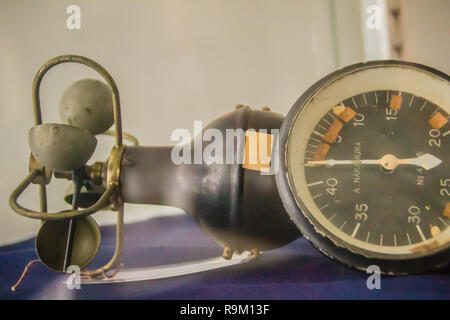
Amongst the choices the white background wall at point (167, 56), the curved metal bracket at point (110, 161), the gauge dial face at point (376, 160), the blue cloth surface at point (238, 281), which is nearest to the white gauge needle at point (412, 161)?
the gauge dial face at point (376, 160)

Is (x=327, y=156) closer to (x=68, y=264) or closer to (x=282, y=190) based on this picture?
(x=282, y=190)

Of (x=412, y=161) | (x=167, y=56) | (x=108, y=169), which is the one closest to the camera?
(x=412, y=161)

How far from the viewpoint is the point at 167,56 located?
3.74 ft

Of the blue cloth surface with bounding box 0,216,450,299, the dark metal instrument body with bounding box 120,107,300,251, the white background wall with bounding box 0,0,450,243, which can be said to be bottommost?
the blue cloth surface with bounding box 0,216,450,299

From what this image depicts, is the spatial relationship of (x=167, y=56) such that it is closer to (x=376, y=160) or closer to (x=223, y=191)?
(x=223, y=191)

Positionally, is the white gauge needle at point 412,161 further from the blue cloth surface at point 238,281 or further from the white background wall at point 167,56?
the white background wall at point 167,56

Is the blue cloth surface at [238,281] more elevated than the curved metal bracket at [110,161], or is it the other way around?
the curved metal bracket at [110,161]

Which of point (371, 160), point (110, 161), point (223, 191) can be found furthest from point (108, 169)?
point (371, 160)

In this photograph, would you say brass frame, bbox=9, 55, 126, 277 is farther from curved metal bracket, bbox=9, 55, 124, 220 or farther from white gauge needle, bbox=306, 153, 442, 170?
white gauge needle, bbox=306, 153, 442, 170

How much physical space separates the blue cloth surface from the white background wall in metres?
0.36

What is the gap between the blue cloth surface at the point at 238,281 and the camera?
545 mm

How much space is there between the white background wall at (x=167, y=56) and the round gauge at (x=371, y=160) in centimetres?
55

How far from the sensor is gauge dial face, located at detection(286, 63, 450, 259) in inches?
21.9

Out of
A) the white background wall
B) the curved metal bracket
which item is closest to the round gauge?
the curved metal bracket
